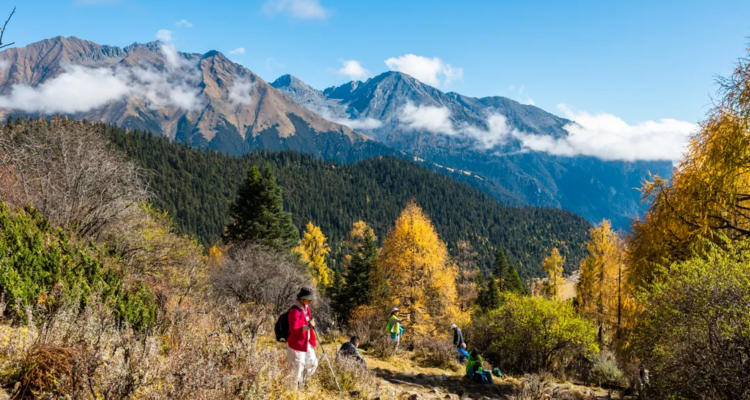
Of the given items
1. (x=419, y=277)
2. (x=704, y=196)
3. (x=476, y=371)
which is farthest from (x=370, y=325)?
(x=704, y=196)

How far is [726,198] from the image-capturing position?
25.1ft

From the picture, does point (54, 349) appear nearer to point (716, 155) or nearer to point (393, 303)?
point (716, 155)

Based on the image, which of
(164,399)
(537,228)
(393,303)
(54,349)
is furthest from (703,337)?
(537,228)

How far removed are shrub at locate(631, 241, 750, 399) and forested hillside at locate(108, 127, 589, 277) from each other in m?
94.7

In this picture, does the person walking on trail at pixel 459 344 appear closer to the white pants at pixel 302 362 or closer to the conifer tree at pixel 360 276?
the white pants at pixel 302 362

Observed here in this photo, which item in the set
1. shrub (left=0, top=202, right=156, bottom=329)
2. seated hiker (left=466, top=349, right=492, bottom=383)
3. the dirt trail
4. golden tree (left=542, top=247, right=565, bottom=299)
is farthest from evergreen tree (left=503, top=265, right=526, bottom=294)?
shrub (left=0, top=202, right=156, bottom=329)

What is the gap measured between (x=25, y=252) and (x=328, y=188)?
450 ft

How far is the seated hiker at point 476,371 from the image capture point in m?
10.8

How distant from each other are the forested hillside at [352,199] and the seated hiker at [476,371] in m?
89.3

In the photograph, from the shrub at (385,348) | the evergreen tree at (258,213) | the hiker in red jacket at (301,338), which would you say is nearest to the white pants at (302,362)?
the hiker in red jacket at (301,338)

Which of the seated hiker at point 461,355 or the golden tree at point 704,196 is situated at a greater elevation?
the golden tree at point 704,196

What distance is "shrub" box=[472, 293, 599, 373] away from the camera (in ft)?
40.2

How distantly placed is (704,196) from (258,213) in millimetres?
23372

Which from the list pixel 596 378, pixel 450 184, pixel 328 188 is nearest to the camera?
pixel 596 378
